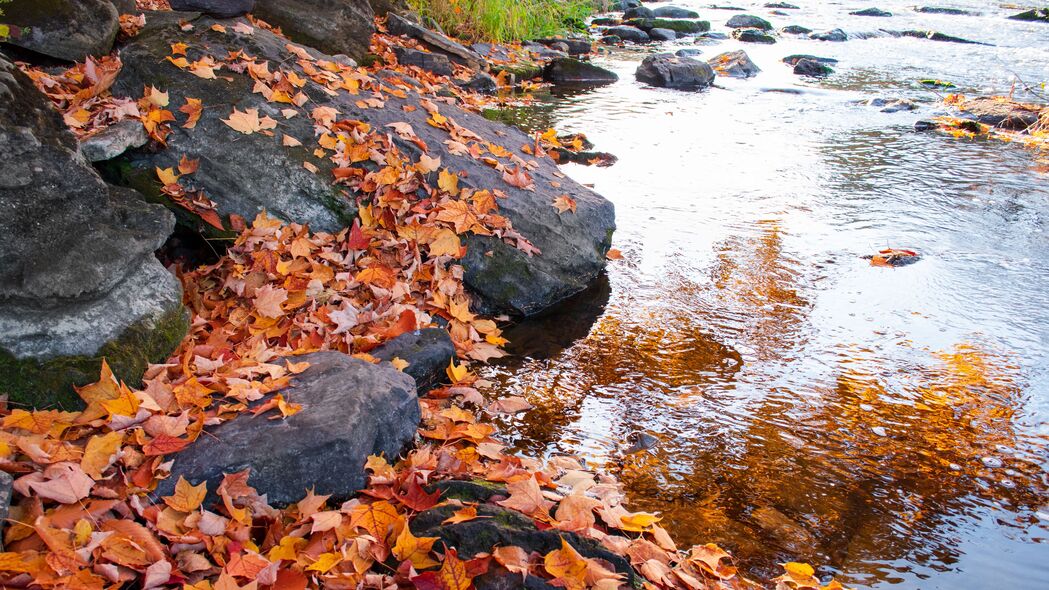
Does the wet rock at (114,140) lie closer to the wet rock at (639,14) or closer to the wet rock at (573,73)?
the wet rock at (573,73)

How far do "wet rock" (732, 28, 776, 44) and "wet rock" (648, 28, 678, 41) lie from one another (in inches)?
60.1

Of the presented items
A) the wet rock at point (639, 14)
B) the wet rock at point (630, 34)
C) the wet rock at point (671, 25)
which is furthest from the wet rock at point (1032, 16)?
the wet rock at point (630, 34)

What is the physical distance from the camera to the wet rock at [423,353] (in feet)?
11.2

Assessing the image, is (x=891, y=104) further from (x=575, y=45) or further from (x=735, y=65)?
(x=575, y=45)

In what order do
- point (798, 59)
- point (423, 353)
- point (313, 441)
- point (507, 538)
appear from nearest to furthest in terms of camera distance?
point (507, 538)
point (313, 441)
point (423, 353)
point (798, 59)

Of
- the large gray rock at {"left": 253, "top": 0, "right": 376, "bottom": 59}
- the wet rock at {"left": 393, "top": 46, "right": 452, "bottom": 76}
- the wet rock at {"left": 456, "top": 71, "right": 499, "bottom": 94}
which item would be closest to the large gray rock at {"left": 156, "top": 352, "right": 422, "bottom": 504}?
the large gray rock at {"left": 253, "top": 0, "right": 376, "bottom": 59}

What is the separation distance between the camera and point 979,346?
13.8 feet

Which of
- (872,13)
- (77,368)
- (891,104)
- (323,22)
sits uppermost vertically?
(872,13)

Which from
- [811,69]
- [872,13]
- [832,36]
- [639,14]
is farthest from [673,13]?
[811,69]

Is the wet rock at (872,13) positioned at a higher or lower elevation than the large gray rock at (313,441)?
higher

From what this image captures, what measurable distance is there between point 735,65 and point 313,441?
472 inches

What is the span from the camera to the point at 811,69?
12742mm

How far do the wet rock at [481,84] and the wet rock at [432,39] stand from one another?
0.28m

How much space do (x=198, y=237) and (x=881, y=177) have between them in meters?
6.26
